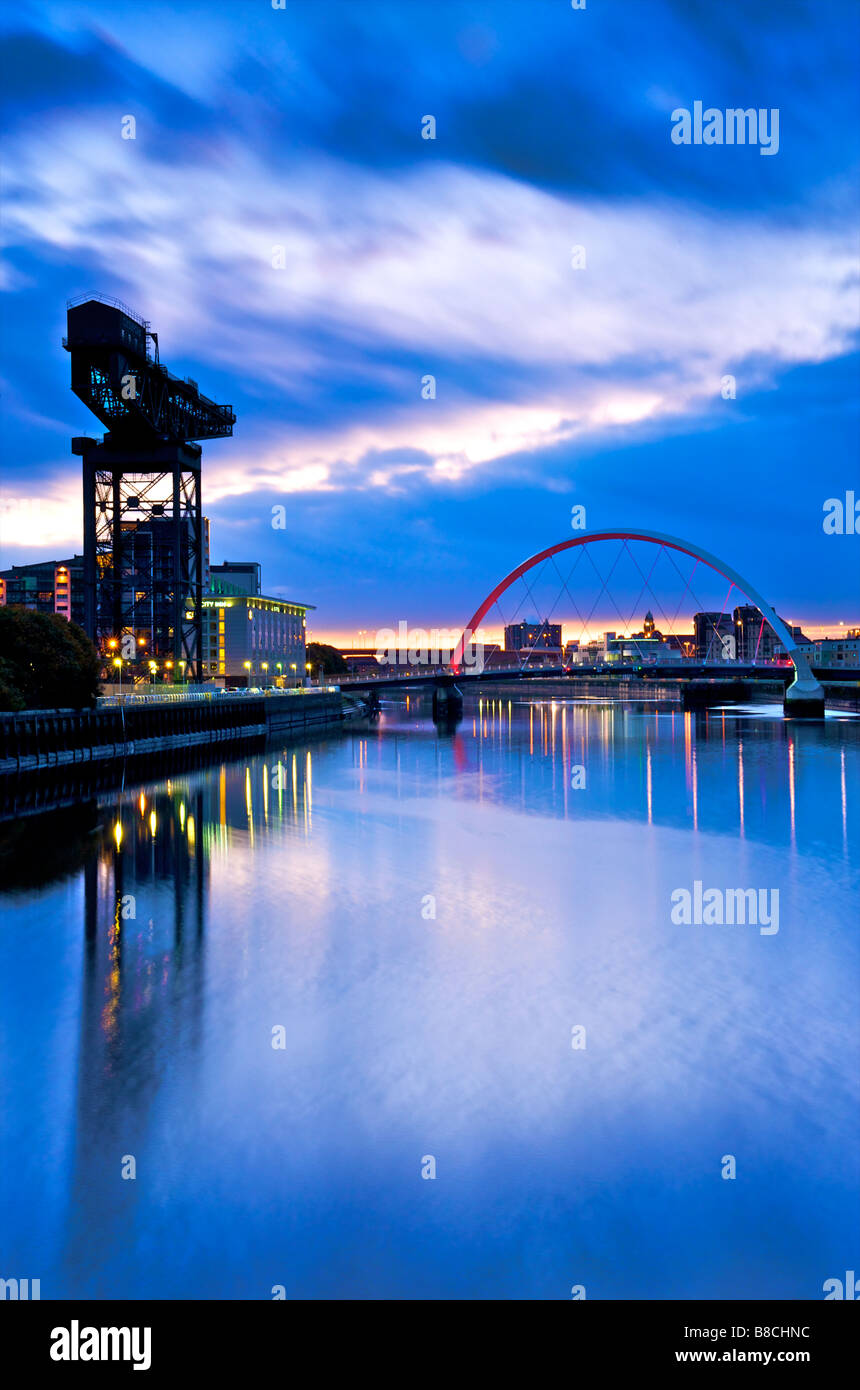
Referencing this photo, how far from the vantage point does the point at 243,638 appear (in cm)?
13800

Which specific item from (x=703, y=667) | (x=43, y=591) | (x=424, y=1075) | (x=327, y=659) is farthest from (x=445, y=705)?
(x=43, y=591)

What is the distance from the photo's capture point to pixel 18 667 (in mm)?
44062

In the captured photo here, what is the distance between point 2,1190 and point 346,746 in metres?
57.3

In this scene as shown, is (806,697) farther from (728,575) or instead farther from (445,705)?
(445,705)

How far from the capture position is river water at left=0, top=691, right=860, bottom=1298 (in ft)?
24.8

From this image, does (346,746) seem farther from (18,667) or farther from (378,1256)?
(378,1256)

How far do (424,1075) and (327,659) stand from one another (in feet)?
560

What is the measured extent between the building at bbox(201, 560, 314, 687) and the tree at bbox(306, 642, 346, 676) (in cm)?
2005

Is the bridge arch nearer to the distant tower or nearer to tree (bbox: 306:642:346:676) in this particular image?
the distant tower

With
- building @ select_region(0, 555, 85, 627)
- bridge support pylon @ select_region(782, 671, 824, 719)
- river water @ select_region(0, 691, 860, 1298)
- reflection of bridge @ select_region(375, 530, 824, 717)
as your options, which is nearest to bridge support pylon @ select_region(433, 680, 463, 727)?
reflection of bridge @ select_region(375, 530, 824, 717)

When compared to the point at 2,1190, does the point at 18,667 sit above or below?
above

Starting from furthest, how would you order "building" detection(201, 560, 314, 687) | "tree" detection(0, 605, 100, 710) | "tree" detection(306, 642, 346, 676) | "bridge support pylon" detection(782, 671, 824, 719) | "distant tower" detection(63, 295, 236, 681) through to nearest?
1. "tree" detection(306, 642, 346, 676)
2. "building" detection(201, 560, 314, 687)
3. "bridge support pylon" detection(782, 671, 824, 719)
4. "distant tower" detection(63, 295, 236, 681)
5. "tree" detection(0, 605, 100, 710)

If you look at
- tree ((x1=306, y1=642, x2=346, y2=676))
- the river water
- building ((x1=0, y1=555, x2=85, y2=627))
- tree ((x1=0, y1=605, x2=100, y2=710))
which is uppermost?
building ((x1=0, y1=555, x2=85, y2=627))
